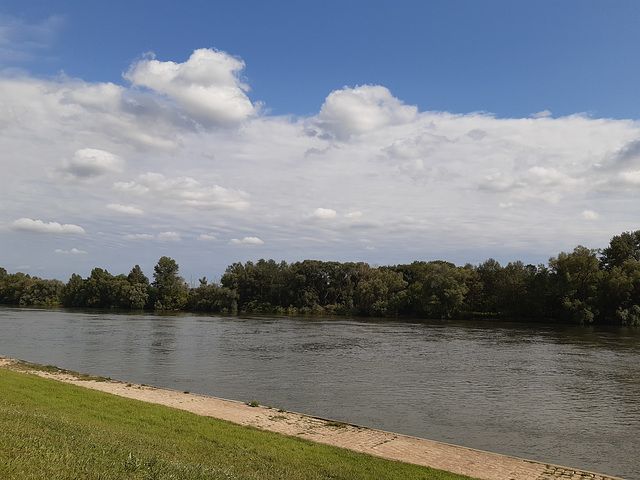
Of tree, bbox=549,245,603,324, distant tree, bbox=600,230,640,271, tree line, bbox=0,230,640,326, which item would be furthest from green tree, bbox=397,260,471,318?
distant tree, bbox=600,230,640,271

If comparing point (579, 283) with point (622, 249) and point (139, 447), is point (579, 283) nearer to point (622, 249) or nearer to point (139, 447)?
point (622, 249)

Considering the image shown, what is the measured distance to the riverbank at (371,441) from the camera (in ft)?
46.2

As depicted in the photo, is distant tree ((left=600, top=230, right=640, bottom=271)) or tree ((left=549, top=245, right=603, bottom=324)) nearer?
tree ((left=549, top=245, right=603, bottom=324))

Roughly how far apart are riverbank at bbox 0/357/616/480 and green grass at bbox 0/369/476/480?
4.40 ft

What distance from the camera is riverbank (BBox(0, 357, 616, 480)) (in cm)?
1409

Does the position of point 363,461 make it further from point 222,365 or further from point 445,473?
point 222,365

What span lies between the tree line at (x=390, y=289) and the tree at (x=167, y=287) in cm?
29

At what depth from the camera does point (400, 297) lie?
112 m

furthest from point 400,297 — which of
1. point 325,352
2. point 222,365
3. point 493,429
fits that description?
point 493,429

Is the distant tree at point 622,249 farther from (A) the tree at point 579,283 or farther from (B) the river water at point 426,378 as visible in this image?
(B) the river water at point 426,378

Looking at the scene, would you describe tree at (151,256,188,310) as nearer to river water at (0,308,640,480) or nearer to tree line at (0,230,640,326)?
tree line at (0,230,640,326)

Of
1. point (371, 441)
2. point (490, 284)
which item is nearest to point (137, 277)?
point (490, 284)

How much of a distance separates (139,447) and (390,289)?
107 metres

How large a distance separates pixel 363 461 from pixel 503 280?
96.7 meters
